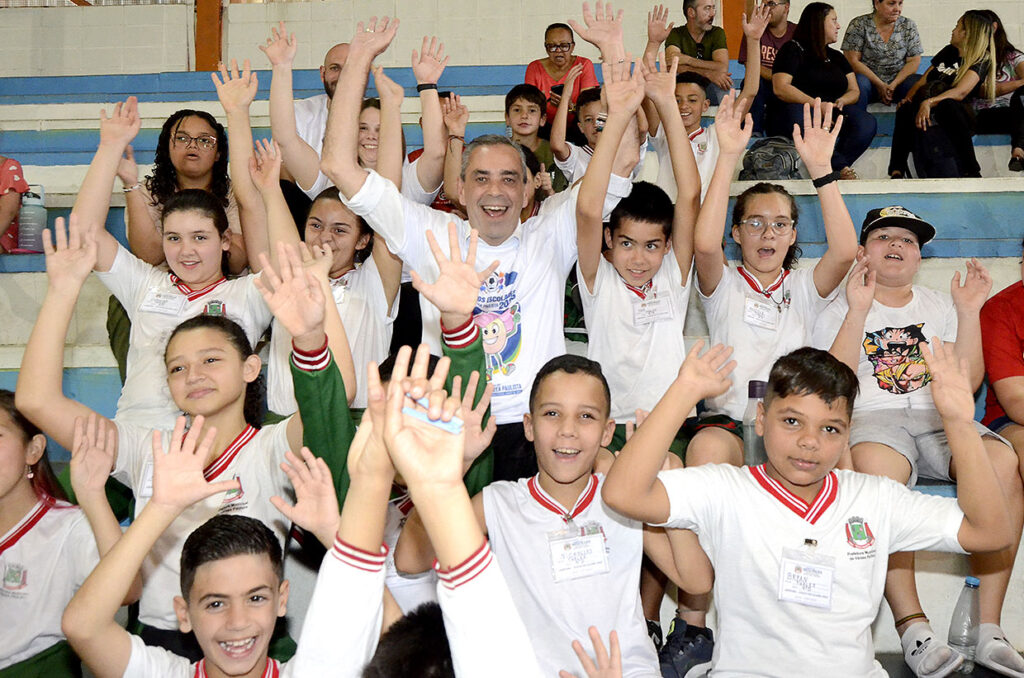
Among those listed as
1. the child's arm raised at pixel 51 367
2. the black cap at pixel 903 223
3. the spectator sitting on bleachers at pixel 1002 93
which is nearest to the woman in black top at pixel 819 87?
the spectator sitting on bleachers at pixel 1002 93

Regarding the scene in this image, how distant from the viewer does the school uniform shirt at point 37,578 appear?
2592 mm

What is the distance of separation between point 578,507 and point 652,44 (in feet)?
8.18

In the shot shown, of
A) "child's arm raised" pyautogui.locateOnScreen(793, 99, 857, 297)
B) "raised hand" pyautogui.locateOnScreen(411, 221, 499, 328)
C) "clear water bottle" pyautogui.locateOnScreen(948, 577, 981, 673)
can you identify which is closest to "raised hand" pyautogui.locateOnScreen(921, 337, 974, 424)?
"clear water bottle" pyautogui.locateOnScreen(948, 577, 981, 673)

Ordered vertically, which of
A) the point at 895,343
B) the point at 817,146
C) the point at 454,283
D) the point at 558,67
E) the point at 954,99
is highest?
the point at 558,67

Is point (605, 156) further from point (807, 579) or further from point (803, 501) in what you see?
point (807, 579)

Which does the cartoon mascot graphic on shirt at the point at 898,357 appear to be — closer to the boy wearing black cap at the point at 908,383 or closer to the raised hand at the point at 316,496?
the boy wearing black cap at the point at 908,383

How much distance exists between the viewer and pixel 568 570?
97.9 inches

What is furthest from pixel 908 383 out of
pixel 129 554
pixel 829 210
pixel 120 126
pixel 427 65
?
pixel 120 126

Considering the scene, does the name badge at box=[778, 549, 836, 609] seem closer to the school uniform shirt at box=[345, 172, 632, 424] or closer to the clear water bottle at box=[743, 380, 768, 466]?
the clear water bottle at box=[743, 380, 768, 466]

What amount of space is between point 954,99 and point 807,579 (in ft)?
12.8

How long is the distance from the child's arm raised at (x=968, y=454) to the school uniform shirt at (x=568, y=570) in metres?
0.81

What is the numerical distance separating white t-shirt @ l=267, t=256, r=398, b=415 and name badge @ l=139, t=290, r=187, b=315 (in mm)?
325

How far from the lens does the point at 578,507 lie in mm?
2598

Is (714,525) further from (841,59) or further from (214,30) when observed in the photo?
(214,30)
